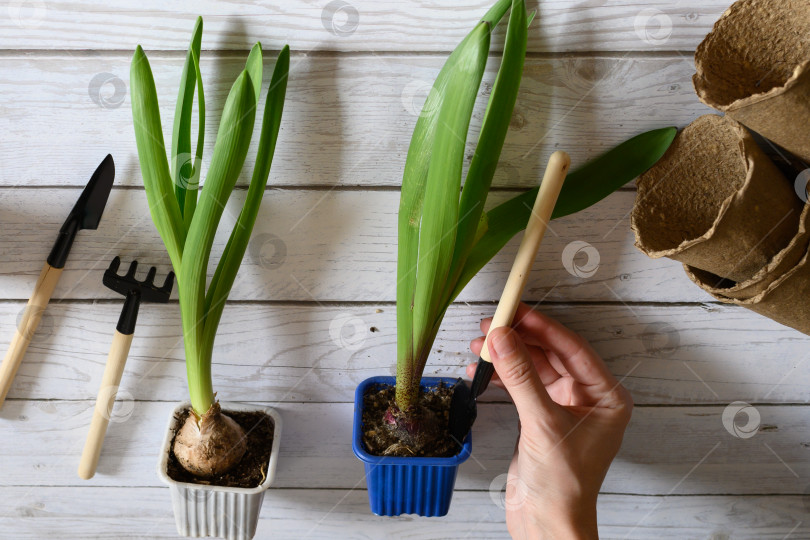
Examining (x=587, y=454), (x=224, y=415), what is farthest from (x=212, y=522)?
(x=587, y=454)

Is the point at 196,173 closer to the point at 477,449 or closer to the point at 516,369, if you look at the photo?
the point at 516,369

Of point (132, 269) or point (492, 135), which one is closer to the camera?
point (492, 135)

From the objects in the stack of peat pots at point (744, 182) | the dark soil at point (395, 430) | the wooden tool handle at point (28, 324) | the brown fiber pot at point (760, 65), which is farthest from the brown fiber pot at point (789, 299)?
the wooden tool handle at point (28, 324)

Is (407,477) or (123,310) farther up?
(123,310)

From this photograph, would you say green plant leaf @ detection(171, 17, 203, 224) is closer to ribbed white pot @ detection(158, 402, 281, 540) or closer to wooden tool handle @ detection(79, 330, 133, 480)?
wooden tool handle @ detection(79, 330, 133, 480)

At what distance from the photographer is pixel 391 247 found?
2.26 feet

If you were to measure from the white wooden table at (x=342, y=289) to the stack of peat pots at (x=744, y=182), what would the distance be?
0.07 meters

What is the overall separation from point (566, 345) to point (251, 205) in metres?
0.39

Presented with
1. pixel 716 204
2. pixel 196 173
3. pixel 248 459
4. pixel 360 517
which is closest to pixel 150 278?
pixel 196 173

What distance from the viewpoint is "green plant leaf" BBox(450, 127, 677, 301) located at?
61 cm

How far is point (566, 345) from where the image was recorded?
70cm

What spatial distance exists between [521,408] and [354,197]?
0.97ft

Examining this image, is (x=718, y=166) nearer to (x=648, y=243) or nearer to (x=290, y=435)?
(x=648, y=243)

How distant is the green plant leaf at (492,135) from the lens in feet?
1.67
